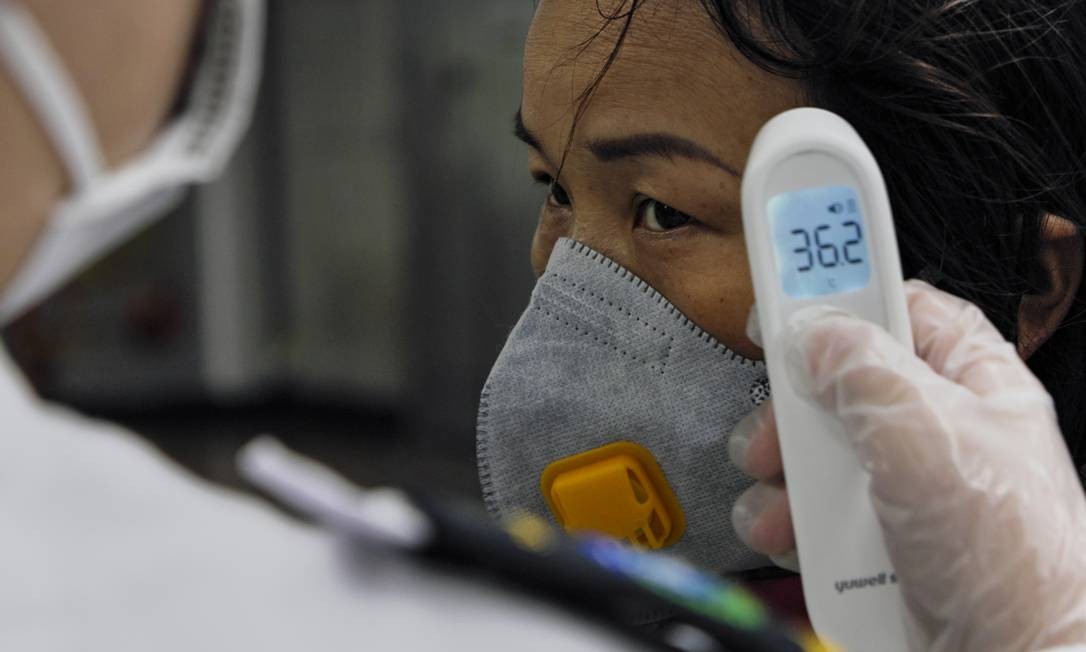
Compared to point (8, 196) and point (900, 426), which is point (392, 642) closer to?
point (8, 196)

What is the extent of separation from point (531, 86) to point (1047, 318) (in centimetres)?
43

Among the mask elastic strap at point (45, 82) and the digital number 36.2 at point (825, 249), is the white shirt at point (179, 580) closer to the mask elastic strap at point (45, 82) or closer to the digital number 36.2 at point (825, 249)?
the mask elastic strap at point (45, 82)

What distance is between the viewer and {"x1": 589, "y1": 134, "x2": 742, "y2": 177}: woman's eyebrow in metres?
0.89

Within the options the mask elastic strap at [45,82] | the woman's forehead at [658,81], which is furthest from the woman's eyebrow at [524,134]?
the mask elastic strap at [45,82]

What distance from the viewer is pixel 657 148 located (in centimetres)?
89

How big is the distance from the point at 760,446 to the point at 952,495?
0.39 ft

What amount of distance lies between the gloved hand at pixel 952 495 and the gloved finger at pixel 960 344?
0.03 metres

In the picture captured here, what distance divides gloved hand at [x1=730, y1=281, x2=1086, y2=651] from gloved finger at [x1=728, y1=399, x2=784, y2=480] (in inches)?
1.5

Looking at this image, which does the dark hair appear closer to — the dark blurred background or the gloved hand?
the gloved hand

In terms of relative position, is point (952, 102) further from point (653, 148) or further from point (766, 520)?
Result: point (766, 520)

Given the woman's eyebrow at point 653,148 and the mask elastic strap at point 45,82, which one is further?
the woman's eyebrow at point 653,148

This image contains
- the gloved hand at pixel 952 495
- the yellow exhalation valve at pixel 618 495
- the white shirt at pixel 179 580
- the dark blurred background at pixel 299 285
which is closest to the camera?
the white shirt at pixel 179 580

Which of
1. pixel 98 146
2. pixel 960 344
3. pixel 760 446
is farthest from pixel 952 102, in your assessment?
pixel 98 146

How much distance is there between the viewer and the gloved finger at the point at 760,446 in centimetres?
80
